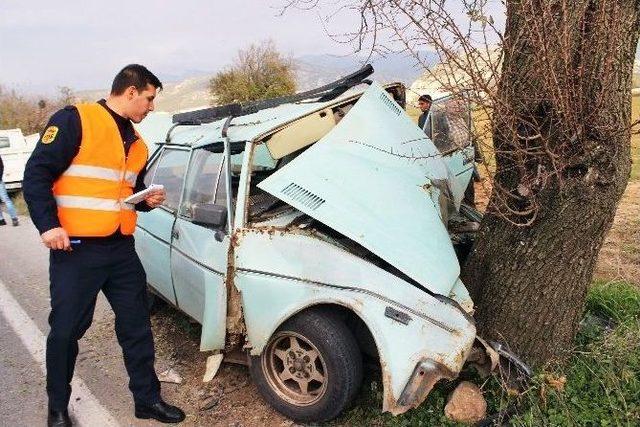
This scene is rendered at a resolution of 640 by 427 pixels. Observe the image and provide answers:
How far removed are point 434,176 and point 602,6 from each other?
1.52 meters

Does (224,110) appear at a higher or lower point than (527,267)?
higher

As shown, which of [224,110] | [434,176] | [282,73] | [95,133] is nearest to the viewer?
[95,133]

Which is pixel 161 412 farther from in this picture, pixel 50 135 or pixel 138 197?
pixel 50 135

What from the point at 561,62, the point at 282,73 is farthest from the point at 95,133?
the point at 282,73

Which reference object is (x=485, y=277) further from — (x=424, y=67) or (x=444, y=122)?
(x=444, y=122)

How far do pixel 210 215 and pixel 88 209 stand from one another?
0.68 m

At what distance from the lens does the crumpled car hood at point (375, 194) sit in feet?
9.56

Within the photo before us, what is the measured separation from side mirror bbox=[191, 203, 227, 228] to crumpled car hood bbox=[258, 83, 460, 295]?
314 millimetres

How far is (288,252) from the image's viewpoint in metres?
3.06

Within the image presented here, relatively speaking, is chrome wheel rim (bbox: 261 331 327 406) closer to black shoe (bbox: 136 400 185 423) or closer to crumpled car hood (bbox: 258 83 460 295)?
black shoe (bbox: 136 400 185 423)

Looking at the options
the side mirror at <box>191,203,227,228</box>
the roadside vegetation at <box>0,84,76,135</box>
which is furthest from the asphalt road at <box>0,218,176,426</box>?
the roadside vegetation at <box>0,84,76,135</box>

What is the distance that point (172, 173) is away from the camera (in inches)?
167

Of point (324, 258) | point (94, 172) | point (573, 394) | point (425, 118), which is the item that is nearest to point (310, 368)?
point (324, 258)

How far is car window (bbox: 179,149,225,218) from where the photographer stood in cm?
368
